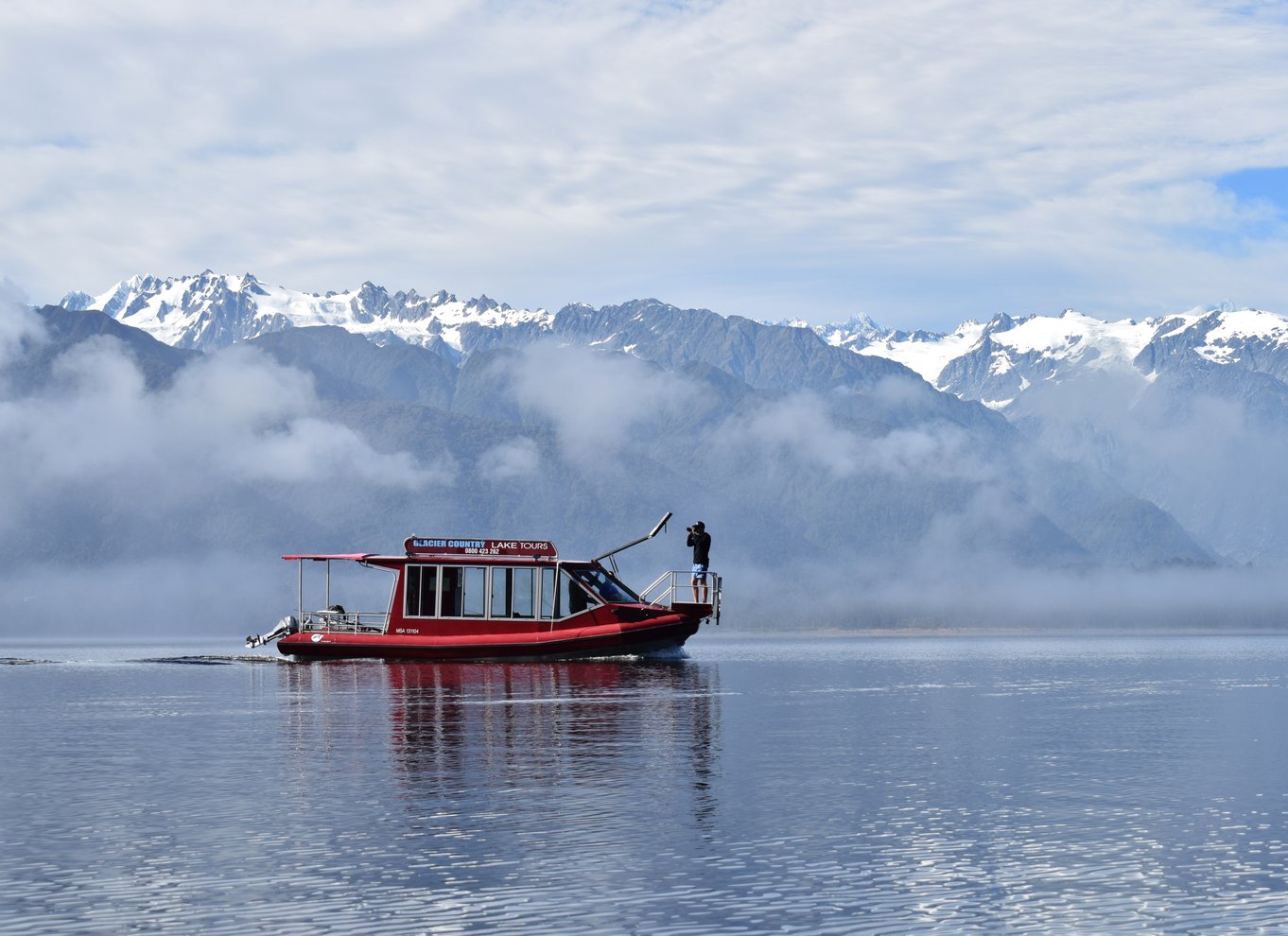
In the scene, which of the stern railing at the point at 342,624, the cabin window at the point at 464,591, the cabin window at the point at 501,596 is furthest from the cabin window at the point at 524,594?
the stern railing at the point at 342,624

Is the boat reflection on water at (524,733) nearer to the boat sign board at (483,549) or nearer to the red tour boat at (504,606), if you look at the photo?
the red tour boat at (504,606)

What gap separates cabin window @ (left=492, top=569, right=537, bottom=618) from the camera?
100938mm

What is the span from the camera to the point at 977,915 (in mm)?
29125

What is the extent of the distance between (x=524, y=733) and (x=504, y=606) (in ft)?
144

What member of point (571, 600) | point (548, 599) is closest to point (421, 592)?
point (548, 599)

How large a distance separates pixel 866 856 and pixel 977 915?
497 cm

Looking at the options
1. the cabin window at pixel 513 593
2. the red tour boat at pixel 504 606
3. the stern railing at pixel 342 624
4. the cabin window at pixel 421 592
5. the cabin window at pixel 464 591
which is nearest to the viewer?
the red tour boat at pixel 504 606

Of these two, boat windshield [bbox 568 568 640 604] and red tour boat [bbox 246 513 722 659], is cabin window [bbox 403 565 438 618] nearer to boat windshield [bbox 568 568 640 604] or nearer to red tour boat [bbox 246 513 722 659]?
red tour boat [bbox 246 513 722 659]

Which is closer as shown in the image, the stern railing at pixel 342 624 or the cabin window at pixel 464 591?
the cabin window at pixel 464 591

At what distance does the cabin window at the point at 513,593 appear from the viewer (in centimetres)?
10094

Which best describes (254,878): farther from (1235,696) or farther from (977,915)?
(1235,696)

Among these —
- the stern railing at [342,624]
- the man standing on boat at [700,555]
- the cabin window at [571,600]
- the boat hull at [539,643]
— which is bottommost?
the boat hull at [539,643]

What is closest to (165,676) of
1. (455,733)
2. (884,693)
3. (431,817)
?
(884,693)

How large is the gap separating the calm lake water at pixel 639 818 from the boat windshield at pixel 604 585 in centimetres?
2665
